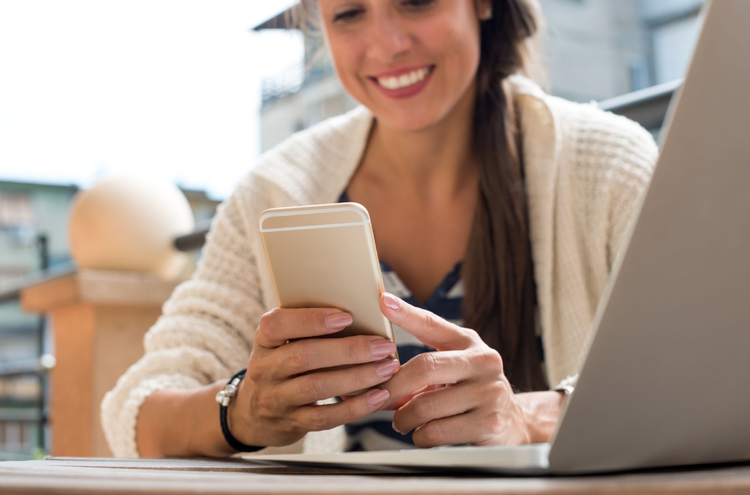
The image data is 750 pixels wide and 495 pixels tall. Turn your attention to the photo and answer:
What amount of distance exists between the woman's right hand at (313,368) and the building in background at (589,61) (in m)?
0.95

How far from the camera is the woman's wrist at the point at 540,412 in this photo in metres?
0.69

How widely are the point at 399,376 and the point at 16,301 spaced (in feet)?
6.98

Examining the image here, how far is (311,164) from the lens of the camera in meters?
1.27

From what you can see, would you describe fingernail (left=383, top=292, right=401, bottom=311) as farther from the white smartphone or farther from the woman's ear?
the woman's ear

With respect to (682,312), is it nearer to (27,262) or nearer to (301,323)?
(301,323)

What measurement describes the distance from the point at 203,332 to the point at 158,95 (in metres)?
2.53

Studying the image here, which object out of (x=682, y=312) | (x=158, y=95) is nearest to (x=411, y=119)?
(x=682, y=312)

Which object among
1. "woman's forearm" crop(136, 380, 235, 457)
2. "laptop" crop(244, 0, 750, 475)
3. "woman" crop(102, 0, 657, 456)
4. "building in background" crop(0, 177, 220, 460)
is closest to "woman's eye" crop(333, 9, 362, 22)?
"woman" crop(102, 0, 657, 456)

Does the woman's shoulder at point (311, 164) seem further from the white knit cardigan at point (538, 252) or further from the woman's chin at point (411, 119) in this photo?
the woman's chin at point (411, 119)

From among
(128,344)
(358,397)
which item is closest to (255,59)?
(128,344)

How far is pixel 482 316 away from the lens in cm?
103

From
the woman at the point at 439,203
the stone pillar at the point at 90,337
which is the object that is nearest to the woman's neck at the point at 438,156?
the woman at the point at 439,203

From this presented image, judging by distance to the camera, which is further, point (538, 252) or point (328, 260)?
point (538, 252)

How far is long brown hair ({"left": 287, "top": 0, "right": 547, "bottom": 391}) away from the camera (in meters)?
1.04
